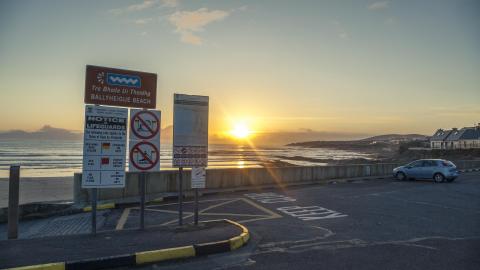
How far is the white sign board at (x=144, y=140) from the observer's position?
8.11m

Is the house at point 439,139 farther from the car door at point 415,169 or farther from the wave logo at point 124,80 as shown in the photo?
the wave logo at point 124,80

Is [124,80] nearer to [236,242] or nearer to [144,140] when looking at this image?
[144,140]

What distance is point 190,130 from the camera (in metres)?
8.70

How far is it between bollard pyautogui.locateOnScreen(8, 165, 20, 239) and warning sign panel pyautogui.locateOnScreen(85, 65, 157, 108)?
202 cm

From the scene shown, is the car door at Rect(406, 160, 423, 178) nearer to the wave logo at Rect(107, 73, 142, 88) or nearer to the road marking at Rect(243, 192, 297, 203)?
the road marking at Rect(243, 192, 297, 203)

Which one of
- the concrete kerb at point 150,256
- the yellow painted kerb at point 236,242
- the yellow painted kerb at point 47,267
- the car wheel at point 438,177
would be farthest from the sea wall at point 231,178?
the yellow painted kerb at point 47,267

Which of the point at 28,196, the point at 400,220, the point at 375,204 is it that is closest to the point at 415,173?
the point at 375,204

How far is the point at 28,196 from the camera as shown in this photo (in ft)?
58.0

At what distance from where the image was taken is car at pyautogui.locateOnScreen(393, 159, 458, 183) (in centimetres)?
2197

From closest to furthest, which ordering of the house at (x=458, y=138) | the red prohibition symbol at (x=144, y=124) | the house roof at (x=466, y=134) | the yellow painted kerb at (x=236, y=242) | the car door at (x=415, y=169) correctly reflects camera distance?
the yellow painted kerb at (x=236, y=242)
the red prohibition symbol at (x=144, y=124)
the car door at (x=415, y=169)
the house at (x=458, y=138)
the house roof at (x=466, y=134)

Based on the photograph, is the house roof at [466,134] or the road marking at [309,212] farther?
the house roof at [466,134]

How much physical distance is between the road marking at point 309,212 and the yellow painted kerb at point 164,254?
15.5ft

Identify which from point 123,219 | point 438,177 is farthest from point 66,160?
point 438,177

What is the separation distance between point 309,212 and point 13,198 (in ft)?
25.9
